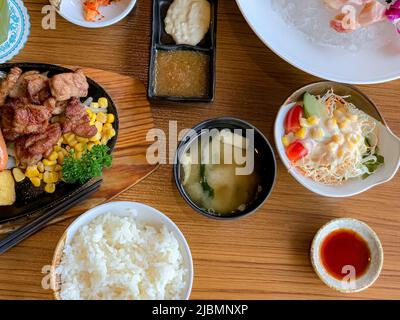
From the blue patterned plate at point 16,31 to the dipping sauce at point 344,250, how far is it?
5.36 feet

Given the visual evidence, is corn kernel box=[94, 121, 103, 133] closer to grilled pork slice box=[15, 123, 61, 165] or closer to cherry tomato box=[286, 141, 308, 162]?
grilled pork slice box=[15, 123, 61, 165]

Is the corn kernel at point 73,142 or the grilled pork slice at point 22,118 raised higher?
the grilled pork slice at point 22,118

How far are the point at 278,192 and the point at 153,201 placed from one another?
566mm

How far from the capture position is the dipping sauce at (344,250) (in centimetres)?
232

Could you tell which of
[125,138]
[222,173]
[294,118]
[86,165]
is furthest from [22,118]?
[294,118]

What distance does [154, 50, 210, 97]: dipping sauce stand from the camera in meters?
2.35

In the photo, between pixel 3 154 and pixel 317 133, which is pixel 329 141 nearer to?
pixel 317 133

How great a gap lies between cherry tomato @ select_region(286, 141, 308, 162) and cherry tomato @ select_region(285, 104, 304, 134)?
65 millimetres

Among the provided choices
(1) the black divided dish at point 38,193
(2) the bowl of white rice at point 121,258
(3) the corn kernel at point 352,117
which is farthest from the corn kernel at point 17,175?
(3) the corn kernel at point 352,117

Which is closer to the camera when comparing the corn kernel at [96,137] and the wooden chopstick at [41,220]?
the wooden chopstick at [41,220]

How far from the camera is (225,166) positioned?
2.33 meters

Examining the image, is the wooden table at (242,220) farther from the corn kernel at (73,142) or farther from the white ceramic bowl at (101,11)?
the corn kernel at (73,142)

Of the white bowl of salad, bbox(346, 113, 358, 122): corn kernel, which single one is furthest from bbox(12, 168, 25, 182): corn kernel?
bbox(346, 113, 358, 122): corn kernel

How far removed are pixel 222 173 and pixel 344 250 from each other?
64 cm
